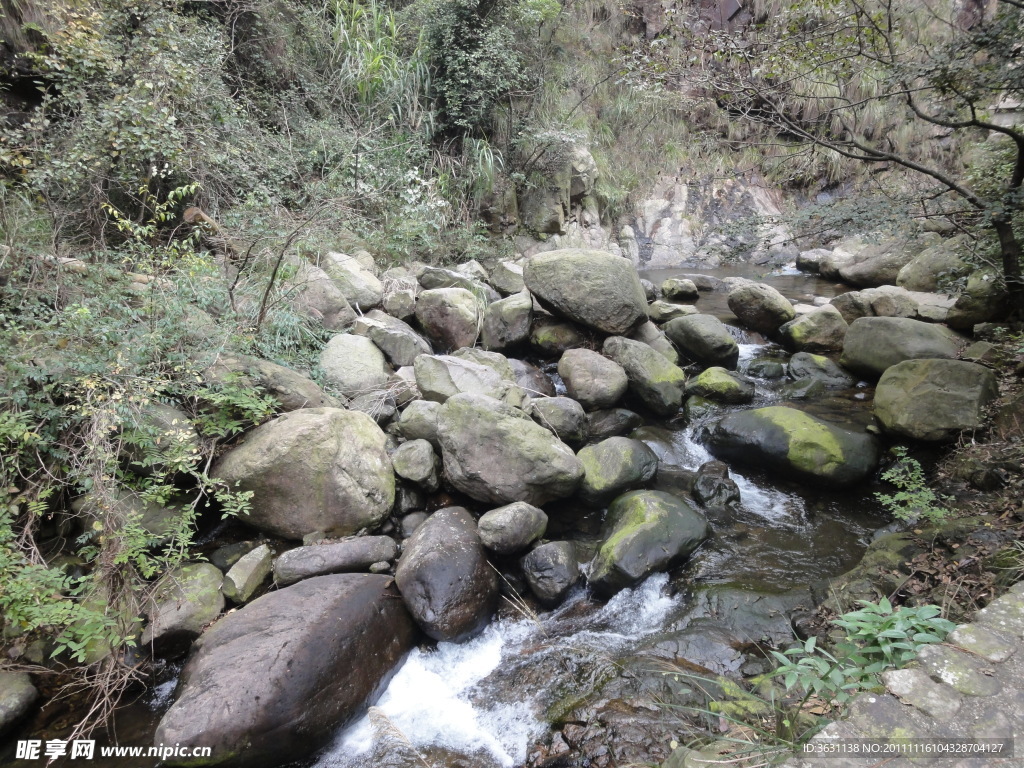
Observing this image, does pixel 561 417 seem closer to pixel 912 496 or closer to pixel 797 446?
pixel 797 446

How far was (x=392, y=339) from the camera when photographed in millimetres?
5164

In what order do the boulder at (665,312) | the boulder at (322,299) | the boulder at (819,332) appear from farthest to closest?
1. the boulder at (665,312)
2. the boulder at (819,332)
3. the boulder at (322,299)

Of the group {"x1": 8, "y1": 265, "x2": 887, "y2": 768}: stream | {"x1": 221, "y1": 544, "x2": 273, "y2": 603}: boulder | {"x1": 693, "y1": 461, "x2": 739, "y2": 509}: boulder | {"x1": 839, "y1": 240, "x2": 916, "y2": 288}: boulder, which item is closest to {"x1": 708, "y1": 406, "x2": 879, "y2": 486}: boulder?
{"x1": 8, "y1": 265, "x2": 887, "y2": 768}: stream

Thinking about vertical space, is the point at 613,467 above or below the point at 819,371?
below

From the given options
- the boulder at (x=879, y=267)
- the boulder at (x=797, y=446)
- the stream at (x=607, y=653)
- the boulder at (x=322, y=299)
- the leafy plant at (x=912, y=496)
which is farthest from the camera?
the boulder at (x=879, y=267)

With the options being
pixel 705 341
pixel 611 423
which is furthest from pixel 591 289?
pixel 705 341

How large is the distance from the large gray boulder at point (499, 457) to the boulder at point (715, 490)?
125 centimetres

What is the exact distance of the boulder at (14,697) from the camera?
2.47 metres

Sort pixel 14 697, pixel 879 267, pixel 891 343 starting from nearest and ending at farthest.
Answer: pixel 14 697 < pixel 891 343 < pixel 879 267

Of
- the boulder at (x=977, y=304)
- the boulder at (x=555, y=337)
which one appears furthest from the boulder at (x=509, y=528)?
the boulder at (x=977, y=304)

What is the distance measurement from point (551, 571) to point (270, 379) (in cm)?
259

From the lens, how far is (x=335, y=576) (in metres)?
3.13

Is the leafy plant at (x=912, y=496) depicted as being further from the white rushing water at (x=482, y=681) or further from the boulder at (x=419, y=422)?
the boulder at (x=419, y=422)

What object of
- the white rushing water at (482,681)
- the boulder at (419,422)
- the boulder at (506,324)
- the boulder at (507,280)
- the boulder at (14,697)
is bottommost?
the white rushing water at (482,681)
